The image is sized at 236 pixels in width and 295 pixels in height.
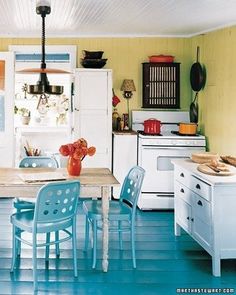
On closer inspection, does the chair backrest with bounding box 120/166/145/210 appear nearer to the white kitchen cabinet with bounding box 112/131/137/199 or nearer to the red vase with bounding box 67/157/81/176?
the red vase with bounding box 67/157/81/176

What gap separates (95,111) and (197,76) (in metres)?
1.55

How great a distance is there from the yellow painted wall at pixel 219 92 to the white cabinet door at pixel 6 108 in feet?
9.17

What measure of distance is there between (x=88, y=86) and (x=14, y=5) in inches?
81.2

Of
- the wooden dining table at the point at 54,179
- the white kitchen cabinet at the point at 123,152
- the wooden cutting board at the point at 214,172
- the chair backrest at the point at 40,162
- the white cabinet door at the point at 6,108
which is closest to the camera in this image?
the wooden dining table at the point at 54,179

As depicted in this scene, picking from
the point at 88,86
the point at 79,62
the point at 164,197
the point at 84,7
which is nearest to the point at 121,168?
the point at 164,197

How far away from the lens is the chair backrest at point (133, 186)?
396 centimetres

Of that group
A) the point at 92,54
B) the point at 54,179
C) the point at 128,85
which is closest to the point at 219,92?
the point at 128,85

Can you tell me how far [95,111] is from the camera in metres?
6.42

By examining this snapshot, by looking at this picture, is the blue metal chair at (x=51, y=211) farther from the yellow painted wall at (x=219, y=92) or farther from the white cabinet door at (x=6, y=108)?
the white cabinet door at (x=6, y=108)

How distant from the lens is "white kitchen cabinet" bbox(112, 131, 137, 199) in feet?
20.7

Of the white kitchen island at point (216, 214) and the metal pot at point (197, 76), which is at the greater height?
the metal pot at point (197, 76)

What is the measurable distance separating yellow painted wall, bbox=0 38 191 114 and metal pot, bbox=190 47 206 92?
34 cm

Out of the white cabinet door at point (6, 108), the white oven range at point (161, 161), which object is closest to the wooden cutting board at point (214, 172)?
the white oven range at point (161, 161)

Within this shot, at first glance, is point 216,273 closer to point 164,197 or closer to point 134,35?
point 164,197
